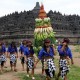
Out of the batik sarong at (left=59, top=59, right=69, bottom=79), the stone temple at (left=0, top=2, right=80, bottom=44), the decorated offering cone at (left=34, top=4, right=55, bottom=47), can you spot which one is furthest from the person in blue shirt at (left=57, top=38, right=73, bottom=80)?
the stone temple at (left=0, top=2, right=80, bottom=44)

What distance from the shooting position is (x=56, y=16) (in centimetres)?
7162

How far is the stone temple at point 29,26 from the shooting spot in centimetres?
6354

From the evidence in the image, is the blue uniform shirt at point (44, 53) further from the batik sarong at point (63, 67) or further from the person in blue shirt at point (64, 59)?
the batik sarong at point (63, 67)

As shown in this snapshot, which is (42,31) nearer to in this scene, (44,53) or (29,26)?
(44,53)

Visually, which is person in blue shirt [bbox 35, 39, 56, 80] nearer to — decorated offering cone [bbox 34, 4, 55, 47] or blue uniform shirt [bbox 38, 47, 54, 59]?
blue uniform shirt [bbox 38, 47, 54, 59]

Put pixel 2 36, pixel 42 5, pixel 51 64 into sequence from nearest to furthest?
pixel 51 64, pixel 42 5, pixel 2 36

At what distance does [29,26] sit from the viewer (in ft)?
220

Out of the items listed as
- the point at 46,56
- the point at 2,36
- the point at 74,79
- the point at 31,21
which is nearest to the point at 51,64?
the point at 46,56

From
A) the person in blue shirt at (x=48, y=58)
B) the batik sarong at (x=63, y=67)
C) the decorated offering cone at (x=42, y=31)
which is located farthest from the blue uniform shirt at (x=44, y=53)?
the decorated offering cone at (x=42, y=31)

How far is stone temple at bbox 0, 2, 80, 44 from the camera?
63.5 metres

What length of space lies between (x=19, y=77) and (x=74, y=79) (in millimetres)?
2480

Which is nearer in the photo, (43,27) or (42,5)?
(43,27)

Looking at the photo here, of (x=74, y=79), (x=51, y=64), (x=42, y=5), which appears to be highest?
(x=42, y=5)

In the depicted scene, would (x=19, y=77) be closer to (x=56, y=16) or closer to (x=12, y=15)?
(x=56, y=16)
